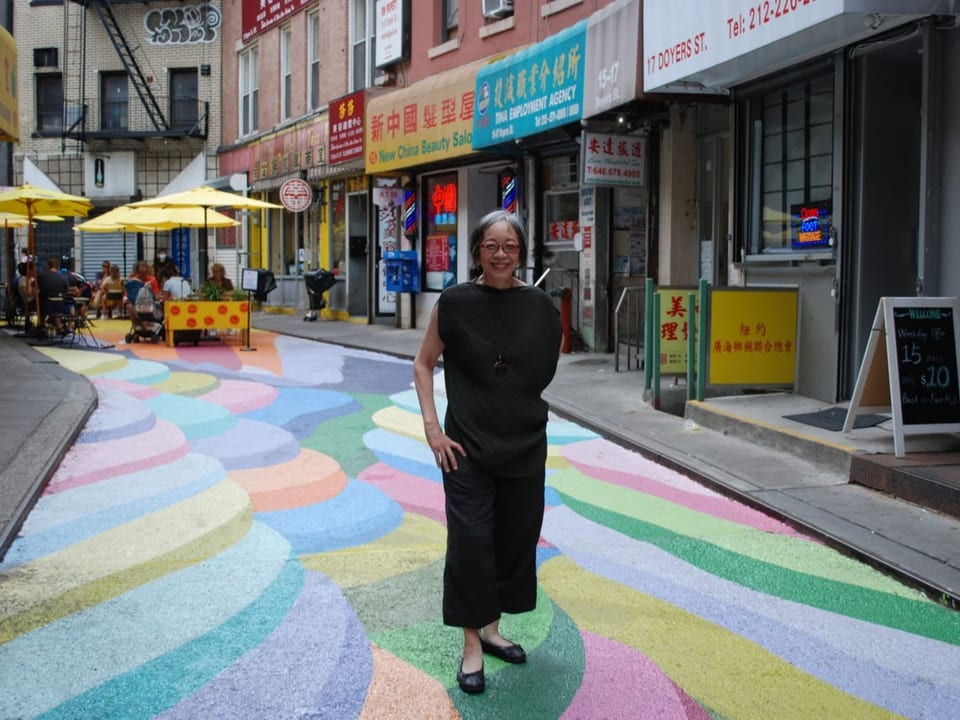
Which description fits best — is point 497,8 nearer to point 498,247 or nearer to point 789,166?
point 789,166

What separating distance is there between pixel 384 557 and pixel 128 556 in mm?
1336

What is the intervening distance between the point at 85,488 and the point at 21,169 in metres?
32.0

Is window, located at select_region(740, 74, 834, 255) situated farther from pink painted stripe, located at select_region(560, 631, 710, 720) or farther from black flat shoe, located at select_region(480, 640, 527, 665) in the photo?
black flat shoe, located at select_region(480, 640, 527, 665)

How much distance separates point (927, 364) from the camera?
7055mm

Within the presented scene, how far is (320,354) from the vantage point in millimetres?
16781

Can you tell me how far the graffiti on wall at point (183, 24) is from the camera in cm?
3291

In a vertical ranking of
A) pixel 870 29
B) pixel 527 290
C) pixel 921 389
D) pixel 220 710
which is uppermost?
pixel 870 29

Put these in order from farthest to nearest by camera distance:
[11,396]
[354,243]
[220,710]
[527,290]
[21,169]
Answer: [21,169] < [354,243] < [11,396] < [527,290] < [220,710]

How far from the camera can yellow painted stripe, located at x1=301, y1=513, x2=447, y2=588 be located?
5.16 meters

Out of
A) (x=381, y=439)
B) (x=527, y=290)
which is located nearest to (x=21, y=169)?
(x=381, y=439)

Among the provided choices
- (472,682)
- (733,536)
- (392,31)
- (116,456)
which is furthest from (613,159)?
(472,682)

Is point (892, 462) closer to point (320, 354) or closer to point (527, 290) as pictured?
point (527, 290)

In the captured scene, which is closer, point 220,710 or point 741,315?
point 220,710

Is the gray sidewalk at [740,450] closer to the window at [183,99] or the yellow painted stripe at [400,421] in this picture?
the yellow painted stripe at [400,421]
